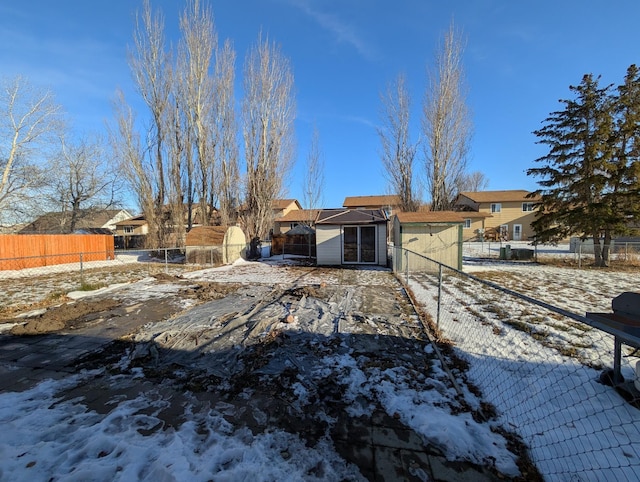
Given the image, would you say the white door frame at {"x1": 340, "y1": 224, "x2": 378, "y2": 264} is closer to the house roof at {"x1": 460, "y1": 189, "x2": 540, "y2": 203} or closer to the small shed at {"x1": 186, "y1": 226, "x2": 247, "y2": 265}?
the small shed at {"x1": 186, "y1": 226, "x2": 247, "y2": 265}

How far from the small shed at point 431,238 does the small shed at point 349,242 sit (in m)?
2.37

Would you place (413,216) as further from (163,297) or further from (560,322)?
(163,297)

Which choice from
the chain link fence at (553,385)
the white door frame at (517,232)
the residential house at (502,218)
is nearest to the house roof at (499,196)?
the residential house at (502,218)

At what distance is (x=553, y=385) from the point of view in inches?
125

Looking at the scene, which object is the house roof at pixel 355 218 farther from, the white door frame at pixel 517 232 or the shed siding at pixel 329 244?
the white door frame at pixel 517 232

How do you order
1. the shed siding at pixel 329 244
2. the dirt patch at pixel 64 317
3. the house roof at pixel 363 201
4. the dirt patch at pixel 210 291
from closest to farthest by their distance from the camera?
1. the dirt patch at pixel 64 317
2. the dirt patch at pixel 210 291
3. the shed siding at pixel 329 244
4. the house roof at pixel 363 201

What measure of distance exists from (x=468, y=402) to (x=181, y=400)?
3029 mm

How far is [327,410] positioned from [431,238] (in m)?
10.9

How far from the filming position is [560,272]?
11.8 metres

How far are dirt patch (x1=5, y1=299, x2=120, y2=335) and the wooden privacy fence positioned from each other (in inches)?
287

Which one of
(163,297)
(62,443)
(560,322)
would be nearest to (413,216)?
(560,322)

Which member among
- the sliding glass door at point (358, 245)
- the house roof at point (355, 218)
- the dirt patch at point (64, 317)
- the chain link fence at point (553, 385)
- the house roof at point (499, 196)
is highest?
the house roof at point (499, 196)

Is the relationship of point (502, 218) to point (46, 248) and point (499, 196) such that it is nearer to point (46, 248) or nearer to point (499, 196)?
point (499, 196)

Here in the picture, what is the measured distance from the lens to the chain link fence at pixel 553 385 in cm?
214
